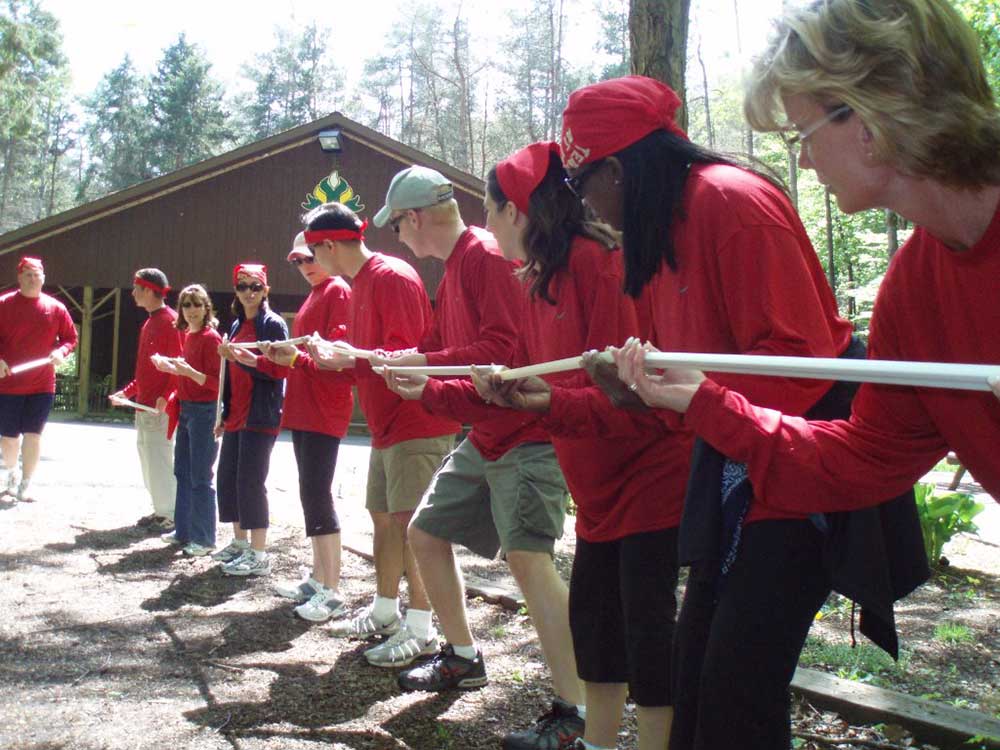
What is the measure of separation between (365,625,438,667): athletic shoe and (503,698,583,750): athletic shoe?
1090mm

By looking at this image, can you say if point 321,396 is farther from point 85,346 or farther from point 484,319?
point 85,346

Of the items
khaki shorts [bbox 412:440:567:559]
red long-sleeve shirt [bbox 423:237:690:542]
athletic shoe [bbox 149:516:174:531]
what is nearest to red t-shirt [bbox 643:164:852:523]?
red long-sleeve shirt [bbox 423:237:690:542]

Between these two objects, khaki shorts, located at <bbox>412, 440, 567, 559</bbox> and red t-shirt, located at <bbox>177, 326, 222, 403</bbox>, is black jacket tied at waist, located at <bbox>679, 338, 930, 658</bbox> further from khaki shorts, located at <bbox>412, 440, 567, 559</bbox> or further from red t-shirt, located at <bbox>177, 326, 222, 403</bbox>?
red t-shirt, located at <bbox>177, 326, 222, 403</bbox>

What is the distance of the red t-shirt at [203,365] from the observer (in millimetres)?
7227

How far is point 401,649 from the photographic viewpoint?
15.2ft

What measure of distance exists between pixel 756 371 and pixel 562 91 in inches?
2079

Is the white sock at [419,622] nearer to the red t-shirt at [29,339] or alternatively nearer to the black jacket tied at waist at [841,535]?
the black jacket tied at waist at [841,535]

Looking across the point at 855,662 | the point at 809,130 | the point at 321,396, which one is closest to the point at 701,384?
the point at 809,130

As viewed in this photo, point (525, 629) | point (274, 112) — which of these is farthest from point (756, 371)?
point (274, 112)

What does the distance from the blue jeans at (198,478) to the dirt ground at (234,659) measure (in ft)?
0.91

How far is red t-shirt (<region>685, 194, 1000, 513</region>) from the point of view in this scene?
1727 mm

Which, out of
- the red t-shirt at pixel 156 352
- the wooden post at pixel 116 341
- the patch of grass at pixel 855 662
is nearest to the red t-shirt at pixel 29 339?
the red t-shirt at pixel 156 352

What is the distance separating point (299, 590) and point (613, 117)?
13.5 feet

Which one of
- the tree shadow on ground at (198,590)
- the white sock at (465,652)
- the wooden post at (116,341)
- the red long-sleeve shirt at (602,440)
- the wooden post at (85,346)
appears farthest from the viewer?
the wooden post at (116,341)
